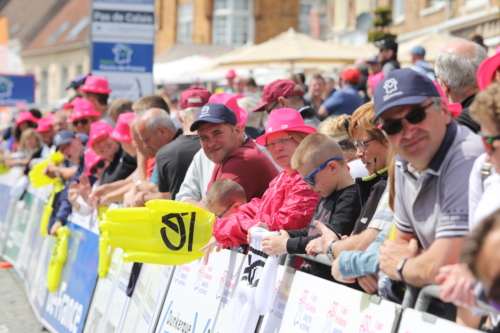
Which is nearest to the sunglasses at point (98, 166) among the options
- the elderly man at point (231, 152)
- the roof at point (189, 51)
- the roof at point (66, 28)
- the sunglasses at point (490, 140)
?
the elderly man at point (231, 152)

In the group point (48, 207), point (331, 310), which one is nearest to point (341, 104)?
point (48, 207)

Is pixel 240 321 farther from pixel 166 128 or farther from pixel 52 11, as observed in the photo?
pixel 52 11

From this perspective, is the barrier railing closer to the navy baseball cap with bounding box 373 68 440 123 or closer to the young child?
the young child

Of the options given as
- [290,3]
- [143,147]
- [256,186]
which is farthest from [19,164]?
[290,3]

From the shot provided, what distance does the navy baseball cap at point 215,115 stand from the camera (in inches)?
230

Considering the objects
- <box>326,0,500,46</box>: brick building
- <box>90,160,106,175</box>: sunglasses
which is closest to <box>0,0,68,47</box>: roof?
<box>326,0,500,46</box>: brick building

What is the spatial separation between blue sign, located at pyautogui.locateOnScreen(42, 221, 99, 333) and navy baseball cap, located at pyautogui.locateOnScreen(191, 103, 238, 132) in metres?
2.44

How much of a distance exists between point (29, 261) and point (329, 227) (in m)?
7.54

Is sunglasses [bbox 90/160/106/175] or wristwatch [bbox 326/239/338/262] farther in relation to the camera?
sunglasses [bbox 90/160/106/175]

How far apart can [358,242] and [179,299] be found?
2.00m

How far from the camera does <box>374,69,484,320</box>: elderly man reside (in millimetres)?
3125

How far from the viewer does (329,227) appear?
4.20m

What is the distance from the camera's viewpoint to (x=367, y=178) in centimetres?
436

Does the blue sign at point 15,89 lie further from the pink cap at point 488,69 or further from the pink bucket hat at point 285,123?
the pink cap at point 488,69
